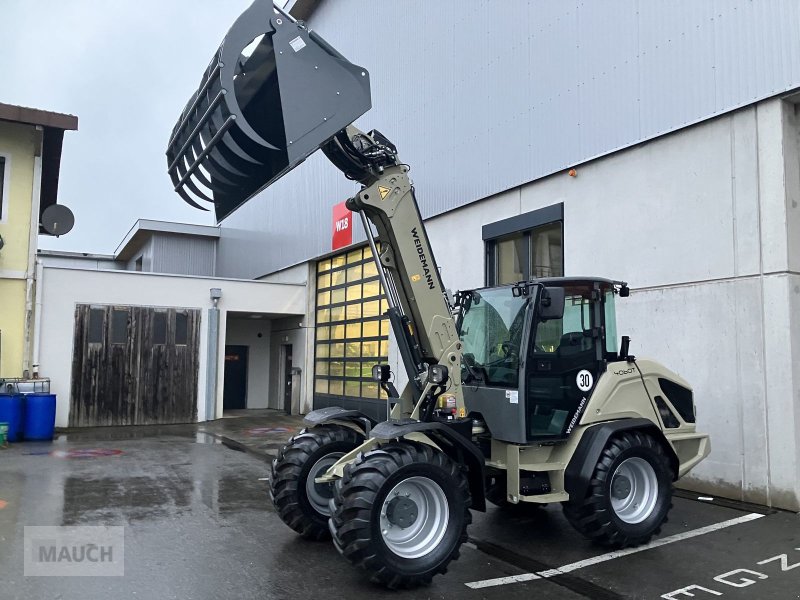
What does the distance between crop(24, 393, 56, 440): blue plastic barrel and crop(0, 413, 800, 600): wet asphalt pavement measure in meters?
3.98

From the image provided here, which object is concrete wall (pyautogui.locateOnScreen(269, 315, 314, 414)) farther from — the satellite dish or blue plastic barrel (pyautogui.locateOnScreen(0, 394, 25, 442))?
blue plastic barrel (pyautogui.locateOnScreen(0, 394, 25, 442))

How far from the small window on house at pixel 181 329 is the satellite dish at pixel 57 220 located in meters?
3.46

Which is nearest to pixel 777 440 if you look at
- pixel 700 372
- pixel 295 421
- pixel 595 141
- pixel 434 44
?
pixel 700 372

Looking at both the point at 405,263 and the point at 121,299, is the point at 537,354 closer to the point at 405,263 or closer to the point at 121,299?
the point at 405,263

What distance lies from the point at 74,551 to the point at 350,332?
1150 centimetres

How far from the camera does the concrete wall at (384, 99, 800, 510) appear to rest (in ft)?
23.2

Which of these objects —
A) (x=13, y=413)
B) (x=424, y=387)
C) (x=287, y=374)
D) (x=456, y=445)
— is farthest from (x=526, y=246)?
(x=287, y=374)

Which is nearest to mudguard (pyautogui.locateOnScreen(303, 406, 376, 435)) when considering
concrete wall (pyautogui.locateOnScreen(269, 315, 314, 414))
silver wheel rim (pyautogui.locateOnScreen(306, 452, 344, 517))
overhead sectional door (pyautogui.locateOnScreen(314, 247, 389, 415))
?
silver wheel rim (pyautogui.locateOnScreen(306, 452, 344, 517))

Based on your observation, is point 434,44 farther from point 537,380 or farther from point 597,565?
point 597,565

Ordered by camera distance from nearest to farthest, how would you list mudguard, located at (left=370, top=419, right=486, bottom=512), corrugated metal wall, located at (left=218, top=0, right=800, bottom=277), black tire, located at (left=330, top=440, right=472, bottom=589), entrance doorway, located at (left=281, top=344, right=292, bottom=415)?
black tire, located at (left=330, top=440, right=472, bottom=589)
mudguard, located at (left=370, top=419, right=486, bottom=512)
corrugated metal wall, located at (left=218, top=0, right=800, bottom=277)
entrance doorway, located at (left=281, top=344, right=292, bottom=415)

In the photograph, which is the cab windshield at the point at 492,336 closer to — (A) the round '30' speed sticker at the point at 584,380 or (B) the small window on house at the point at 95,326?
(A) the round '30' speed sticker at the point at 584,380

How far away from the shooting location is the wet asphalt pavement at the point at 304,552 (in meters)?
4.66

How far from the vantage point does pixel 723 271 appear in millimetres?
7672

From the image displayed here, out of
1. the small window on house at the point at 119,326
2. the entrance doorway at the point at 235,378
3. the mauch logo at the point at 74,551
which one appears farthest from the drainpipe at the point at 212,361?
the mauch logo at the point at 74,551
